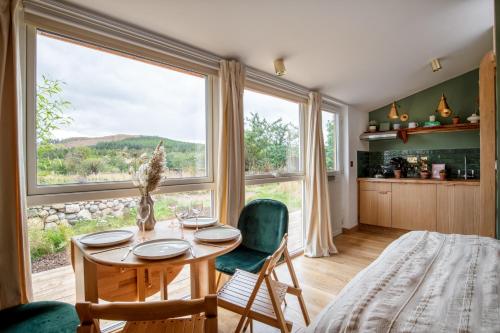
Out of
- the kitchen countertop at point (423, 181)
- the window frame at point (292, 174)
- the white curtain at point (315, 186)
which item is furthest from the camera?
the kitchen countertop at point (423, 181)

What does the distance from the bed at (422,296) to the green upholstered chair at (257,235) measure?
0.82 m

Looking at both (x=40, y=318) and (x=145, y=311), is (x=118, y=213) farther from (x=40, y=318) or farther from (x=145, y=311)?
(x=145, y=311)

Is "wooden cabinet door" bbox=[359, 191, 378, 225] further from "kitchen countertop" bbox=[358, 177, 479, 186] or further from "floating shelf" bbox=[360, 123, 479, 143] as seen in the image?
"floating shelf" bbox=[360, 123, 479, 143]

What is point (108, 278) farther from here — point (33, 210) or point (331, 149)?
point (331, 149)

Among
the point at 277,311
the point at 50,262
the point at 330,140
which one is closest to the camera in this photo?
the point at 277,311

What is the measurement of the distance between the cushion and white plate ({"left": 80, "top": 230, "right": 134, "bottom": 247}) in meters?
0.72

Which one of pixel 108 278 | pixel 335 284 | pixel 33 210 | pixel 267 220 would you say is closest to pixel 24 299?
pixel 108 278

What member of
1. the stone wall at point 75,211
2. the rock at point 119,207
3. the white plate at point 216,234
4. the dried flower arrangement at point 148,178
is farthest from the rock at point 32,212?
the white plate at point 216,234

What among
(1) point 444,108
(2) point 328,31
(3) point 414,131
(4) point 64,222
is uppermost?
(2) point 328,31

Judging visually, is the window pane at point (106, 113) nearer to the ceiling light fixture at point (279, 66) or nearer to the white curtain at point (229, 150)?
the white curtain at point (229, 150)

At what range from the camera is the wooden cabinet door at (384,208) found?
433cm

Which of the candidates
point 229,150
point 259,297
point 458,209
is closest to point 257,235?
point 259,297

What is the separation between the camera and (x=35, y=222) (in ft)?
5.51

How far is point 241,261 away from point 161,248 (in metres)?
0.77
